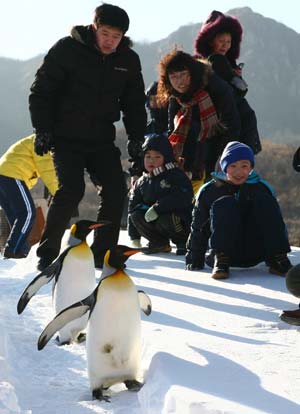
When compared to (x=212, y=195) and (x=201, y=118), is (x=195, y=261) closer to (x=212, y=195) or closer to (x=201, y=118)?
(x=212, y=195)

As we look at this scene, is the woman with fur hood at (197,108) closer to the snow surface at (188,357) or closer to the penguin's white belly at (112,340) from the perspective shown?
the snow surface at (188,357)

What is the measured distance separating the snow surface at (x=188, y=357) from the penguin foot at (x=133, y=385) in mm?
25

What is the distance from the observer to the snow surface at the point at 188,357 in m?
2.24

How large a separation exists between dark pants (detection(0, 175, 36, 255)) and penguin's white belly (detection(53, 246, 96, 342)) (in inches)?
115

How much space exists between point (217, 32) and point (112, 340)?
11.3ft

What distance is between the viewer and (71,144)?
4535mm

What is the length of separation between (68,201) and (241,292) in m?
1.31

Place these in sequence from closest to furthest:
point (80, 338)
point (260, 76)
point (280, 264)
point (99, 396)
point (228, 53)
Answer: point (99, 396), point (80, 338), point (280, 264), point (228, 53), point (260, 76)

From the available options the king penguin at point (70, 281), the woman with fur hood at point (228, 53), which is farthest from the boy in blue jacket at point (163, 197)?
the king penguin at point (70, 281)

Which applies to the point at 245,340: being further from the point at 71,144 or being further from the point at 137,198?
the point at 137,198

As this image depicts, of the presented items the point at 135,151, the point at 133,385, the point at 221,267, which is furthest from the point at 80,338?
the point at 135,151

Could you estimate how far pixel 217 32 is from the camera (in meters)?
5.51

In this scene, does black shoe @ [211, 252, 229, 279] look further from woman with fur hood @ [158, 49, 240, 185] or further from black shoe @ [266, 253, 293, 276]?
woman with fur hood @ [158, 49, 240, 185]

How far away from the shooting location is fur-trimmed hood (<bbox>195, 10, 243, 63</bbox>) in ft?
18.1
